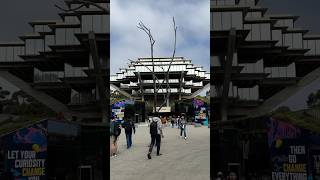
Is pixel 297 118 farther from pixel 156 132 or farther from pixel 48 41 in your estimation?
pixel 48 41

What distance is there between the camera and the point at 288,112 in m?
6.07

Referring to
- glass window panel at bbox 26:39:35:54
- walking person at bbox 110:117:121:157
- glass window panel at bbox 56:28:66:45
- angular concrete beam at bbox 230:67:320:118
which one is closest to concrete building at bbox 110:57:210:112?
walking person at bbox 110:117:121:157

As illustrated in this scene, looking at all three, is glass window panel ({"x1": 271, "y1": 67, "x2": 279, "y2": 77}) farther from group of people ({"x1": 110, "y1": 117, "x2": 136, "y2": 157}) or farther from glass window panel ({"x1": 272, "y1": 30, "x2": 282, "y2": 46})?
group of people ({"x1": 110, "y1": 117, "x2": 136, "y2": 157})

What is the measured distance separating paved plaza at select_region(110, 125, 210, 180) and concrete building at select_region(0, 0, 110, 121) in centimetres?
64

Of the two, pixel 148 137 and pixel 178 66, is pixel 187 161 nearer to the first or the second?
pixel 148 137

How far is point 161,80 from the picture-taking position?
6.19 meters

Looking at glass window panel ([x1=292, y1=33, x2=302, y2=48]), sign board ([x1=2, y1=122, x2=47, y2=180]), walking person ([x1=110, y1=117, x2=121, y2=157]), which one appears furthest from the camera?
glass window panel ([x1=292, y1=33, x2=302, y2=48])

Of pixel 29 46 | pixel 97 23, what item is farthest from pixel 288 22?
pixel 29 46

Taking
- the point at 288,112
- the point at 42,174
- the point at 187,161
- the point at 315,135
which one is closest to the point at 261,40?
the point at 288,112

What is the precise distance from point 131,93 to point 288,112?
82.5 inches

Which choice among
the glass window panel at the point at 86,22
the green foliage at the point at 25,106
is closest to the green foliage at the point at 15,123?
the green foliage at the point at 25,106

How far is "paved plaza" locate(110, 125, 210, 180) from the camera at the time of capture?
566cm

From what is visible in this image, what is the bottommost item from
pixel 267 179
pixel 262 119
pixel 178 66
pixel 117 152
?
pixel 267 179

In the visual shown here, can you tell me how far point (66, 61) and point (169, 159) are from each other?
1.81 metres
